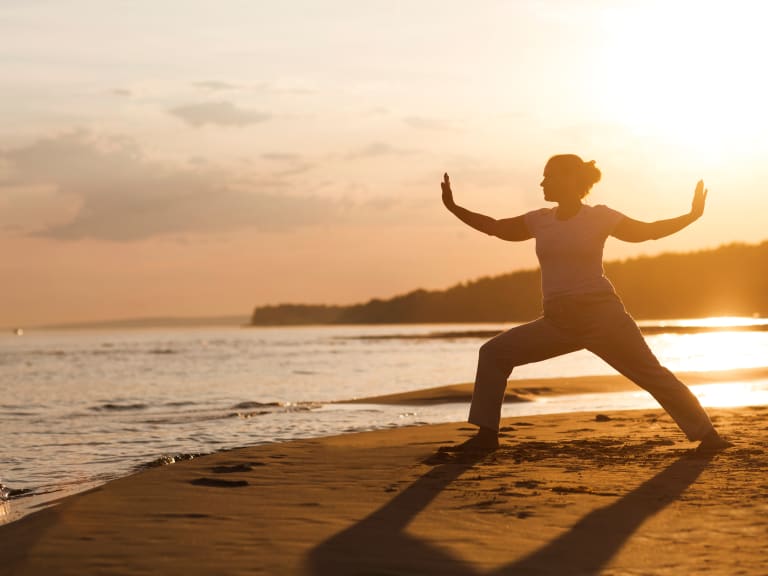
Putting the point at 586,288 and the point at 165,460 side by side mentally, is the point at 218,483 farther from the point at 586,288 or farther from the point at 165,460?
the point at 586,288

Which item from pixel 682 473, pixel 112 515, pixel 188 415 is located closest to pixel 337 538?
pixel 112 515

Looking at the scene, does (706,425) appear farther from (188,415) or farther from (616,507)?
(188,415)

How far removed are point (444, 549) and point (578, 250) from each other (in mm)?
3517

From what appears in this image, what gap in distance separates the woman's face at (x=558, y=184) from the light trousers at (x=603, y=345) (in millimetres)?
809

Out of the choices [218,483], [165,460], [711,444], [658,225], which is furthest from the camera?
[165,460]

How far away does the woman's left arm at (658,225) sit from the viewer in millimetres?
7934

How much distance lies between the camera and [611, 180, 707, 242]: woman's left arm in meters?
7.93

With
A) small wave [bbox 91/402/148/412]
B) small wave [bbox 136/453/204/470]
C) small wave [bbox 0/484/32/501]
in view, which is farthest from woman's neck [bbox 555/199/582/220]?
small wave [bbox 91/402/148/412]

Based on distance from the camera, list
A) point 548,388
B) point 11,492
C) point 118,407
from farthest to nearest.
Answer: point 548,388 < point 118,407 < point 11,492

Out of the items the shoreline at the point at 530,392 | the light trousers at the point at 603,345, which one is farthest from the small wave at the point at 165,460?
the light trousers at the point at 603,345

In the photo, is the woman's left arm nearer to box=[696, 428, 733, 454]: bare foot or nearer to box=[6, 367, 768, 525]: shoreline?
box=[696, 428, 733, 454]: bare foot

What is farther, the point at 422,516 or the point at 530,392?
the point at 530,392

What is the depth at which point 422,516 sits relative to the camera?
5969 millimetres

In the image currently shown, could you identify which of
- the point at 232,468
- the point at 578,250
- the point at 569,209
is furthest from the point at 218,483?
the point at 569,209
